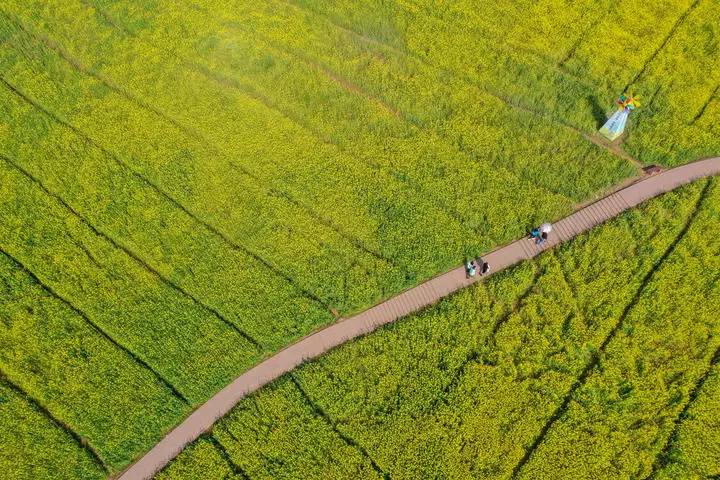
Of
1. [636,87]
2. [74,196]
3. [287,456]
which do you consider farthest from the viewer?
[636,87]

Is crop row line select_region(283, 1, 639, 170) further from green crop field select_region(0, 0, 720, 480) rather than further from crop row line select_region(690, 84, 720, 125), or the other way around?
crop row line select_region(690, 84, 720, 125)

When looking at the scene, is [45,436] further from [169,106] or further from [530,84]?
[530,84]

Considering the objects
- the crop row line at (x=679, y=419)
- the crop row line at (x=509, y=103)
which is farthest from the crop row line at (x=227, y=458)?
the crop row line at (x=509, y=103)

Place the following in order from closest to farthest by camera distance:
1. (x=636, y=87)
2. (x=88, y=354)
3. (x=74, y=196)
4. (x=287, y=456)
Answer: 1. (x=287, y=456)
2. (x=88, y=354)
3. (x=74, y=196)
4. (x=636, y=87)

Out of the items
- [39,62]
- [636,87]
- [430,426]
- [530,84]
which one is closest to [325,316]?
[430,426]

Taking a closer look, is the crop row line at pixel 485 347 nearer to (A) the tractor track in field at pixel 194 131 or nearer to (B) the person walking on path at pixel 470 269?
(B) the person walking on path at pixel 470 269

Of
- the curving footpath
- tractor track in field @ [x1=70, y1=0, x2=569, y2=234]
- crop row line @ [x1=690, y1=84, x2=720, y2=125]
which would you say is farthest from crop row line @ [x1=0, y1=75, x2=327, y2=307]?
crop row line @ [x1=690, y1=84, x2=720, y2=125]

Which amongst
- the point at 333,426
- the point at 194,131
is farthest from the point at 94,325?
the point at 333,426
